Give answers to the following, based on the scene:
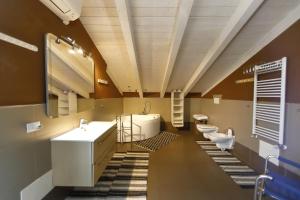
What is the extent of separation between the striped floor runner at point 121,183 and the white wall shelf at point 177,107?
264 centimetres

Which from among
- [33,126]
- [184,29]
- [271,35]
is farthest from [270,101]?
[33,126]

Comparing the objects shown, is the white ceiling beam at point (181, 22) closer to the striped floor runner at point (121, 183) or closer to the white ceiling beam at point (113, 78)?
the white ceiling beam at point (113, 78)

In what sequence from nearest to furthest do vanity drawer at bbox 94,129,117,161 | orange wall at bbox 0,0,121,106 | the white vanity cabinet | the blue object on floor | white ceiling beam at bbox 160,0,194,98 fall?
orange wall at bbox 0,0,121,106
the blue object on floor
the white vanity cabinet
vanity drawer at bbox 94,129,117,161
white ceiling beam at bbox 160,0,194,98

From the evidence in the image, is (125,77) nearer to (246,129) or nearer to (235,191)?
(246,129)

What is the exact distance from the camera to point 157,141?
5.27 metres

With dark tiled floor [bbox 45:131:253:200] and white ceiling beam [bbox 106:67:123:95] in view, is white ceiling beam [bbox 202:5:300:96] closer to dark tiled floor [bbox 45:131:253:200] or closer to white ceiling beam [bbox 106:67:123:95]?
dark tiled floor [bbox 45:131:253:200]

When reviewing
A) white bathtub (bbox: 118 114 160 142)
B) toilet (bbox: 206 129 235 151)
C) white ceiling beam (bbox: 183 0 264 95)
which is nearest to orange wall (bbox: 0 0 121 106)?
white ceiling beam (bbox: 183 0 264 95)

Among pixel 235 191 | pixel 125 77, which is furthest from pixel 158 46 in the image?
pixel 235 191

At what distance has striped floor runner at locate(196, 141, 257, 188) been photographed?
9.66 feet

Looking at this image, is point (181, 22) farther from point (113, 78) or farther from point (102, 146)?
point (113, 78)

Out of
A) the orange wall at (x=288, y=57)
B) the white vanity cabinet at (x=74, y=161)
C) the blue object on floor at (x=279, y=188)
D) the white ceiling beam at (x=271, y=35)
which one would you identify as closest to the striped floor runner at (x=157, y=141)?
the orange wall at (x=288, y=57)

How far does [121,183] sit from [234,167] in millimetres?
1913

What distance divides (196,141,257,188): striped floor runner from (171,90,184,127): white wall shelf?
5.85 ft

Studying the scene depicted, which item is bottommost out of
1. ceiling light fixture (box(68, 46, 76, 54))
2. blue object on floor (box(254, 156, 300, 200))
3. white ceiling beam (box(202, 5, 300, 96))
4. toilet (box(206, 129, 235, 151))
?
toilet (box(206, 129, 235, 151))
